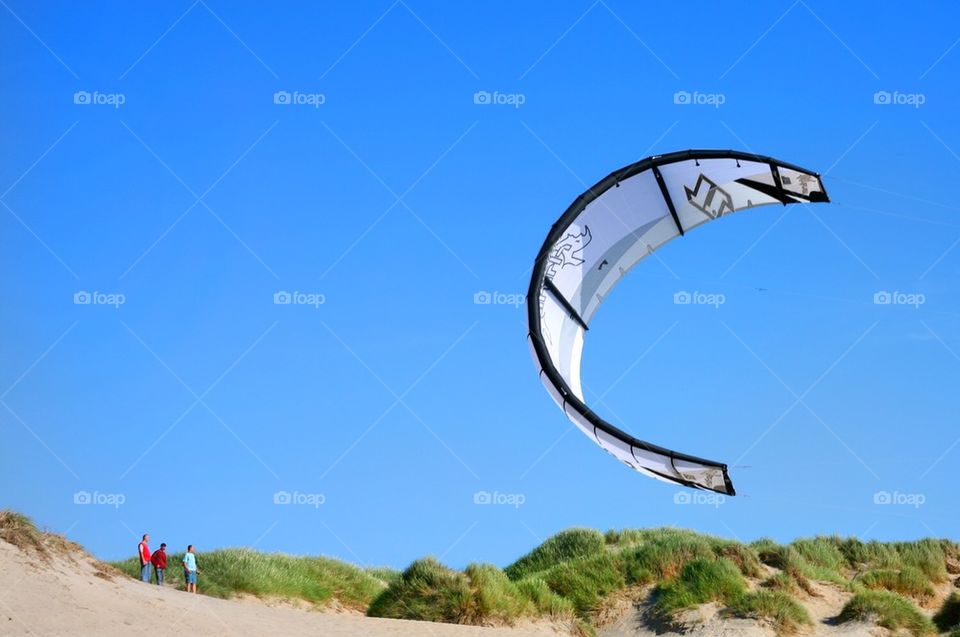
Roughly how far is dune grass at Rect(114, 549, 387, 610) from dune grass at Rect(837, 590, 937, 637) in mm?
9779

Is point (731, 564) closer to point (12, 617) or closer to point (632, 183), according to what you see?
point (632, 183)

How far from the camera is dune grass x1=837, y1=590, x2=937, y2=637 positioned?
77.3ft

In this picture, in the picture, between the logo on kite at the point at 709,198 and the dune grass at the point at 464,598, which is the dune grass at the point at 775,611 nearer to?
the dune grass at the point at 464,598

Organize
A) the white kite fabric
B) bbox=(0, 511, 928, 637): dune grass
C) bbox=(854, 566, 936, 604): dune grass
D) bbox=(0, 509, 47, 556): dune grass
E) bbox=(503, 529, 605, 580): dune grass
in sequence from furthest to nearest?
bbox=(503, 529, 605, 580): dune grass, bbox=(854, 566, 936, 604): dune grass, bbox=(0, 511, 928, 637): dune grass, the white kite fabric, bbox=(0, 509, 47, 556): dune grass

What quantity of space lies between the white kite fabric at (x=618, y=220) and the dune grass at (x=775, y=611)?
557 cm

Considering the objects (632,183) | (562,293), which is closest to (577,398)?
(562,293)

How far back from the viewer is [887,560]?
2958cm

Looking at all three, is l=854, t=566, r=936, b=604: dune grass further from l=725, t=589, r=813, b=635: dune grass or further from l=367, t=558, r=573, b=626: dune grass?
l=367, t=558, r=573, b=626: dune grass

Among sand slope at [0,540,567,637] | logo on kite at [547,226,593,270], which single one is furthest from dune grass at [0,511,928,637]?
logo on kite at [547,226,593,270]

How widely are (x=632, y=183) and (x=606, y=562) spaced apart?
28.6 feet

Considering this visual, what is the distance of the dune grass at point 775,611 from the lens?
2361 cm

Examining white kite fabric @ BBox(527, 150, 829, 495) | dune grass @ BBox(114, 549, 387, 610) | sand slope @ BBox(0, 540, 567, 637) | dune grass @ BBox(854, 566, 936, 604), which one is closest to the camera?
sand slope @ BBox(0, 540, 567, 637)

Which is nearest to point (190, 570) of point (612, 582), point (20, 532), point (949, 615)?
point (20, 532)

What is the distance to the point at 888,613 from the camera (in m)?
A: 23.7
